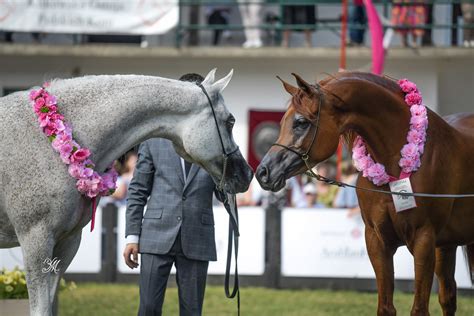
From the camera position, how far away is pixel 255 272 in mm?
13359

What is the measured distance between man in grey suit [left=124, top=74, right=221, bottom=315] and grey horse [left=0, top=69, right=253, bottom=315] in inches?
37.8

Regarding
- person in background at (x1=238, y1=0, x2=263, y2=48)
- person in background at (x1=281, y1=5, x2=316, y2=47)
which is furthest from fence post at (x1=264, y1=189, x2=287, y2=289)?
person in background at (x1=281, y1=5, x2=316, y2=47)

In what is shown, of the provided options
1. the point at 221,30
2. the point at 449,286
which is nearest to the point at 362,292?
the point at 449,286

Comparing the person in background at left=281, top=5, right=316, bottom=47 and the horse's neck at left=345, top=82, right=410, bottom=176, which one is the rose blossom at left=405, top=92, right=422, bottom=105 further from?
the person in background at left=281, top=5, right=316, bottom=47

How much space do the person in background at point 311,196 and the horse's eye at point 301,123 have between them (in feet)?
25.5

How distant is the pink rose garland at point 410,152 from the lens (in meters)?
6.63

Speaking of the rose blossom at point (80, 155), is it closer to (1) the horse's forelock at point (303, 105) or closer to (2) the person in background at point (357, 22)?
(1) the horse's forelock at point (303, 105)

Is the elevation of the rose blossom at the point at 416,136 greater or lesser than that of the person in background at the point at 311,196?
greater

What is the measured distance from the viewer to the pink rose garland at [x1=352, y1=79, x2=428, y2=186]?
663cm

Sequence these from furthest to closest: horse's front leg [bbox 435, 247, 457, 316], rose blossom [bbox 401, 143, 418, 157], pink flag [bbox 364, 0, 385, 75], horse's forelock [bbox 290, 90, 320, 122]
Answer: pink flag [bbox 364, 0, 385, 75] → horse's front leg [bbox 435, 247, 457, 316] → rose blossom [bbox 401, 143, 418, 157] → horse's forelock [bbox 290, 90, 320, 122]

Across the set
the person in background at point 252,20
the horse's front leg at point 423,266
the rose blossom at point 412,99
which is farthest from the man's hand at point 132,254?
the person in background at point 252,20

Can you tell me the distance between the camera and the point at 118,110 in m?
5.56

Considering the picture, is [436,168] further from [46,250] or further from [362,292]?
[362,292]

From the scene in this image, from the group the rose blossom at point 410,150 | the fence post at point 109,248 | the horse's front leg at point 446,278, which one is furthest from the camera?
the fence post at point 109,248
